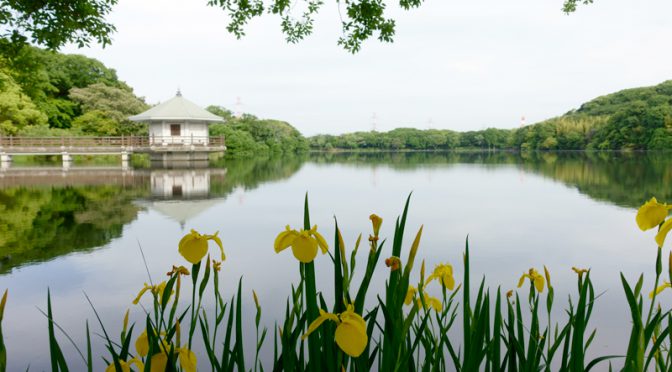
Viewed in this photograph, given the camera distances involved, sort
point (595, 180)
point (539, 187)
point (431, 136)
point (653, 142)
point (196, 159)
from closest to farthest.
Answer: point (539, 187) → point (595, 180) → point (196, 159) → point (653, 142) → point (431, 136)

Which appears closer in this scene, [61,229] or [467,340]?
[467,340]

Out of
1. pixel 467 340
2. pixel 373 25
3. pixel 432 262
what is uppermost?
pixel 373 25

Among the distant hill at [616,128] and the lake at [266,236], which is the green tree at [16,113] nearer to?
the lake at [266,236]

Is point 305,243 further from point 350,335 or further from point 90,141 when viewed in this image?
point 90,141

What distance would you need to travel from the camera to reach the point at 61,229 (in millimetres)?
6715

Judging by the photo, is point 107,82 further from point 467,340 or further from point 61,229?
point 467,340

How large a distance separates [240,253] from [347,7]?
2925mm

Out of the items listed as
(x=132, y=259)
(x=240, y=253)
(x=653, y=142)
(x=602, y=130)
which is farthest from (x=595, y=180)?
(x=602, y=130)

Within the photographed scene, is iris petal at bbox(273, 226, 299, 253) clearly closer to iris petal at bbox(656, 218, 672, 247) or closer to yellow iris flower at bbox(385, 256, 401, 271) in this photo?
yellow iris flower at bbox(385, 256, 401, 271)

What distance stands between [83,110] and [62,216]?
25465mm

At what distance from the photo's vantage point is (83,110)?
3012 cm

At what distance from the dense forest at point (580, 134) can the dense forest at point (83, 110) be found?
27902mm

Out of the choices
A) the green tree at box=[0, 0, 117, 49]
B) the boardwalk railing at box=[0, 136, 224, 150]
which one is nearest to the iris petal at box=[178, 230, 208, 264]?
the green tree at box=[0, 0, 117, 49]

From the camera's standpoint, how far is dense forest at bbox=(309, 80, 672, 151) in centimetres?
3878
